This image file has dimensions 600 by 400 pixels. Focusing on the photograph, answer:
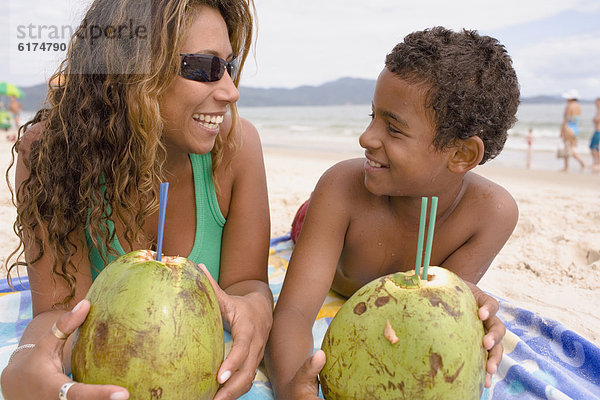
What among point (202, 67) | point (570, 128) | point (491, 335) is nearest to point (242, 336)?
point (491, 335)

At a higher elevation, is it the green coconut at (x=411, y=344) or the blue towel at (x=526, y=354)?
the green coconut at (x=411, y=344)

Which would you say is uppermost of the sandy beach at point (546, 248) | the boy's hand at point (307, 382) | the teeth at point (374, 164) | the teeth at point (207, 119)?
the teeth at point (207, 119)

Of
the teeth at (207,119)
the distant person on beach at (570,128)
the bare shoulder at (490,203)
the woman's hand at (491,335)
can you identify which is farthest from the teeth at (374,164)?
the distant person on beach at (570,128)

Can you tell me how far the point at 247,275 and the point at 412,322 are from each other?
1036 mm

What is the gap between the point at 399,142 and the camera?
1837mm

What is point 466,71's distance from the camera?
5.95ft

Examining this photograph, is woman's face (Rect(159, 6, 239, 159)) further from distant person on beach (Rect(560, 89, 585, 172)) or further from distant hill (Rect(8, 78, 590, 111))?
distant hill (Rect(8, 78, 590, 111))

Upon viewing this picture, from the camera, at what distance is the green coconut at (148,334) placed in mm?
1110

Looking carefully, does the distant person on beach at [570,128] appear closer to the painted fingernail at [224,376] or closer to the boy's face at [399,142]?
the boy's face at [399,142]

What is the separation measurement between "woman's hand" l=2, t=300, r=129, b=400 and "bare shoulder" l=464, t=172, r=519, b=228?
1564mm

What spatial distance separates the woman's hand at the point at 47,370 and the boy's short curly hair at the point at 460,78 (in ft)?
4.30

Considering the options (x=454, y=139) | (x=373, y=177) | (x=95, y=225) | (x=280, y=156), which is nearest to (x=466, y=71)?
(x=454, y=139)

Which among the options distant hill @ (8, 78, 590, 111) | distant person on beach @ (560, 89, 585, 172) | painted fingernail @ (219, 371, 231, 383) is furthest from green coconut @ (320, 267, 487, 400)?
distant hill @ (8, 78, 590, 111)

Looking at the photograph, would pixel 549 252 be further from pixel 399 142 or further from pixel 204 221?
pixel 204 221
